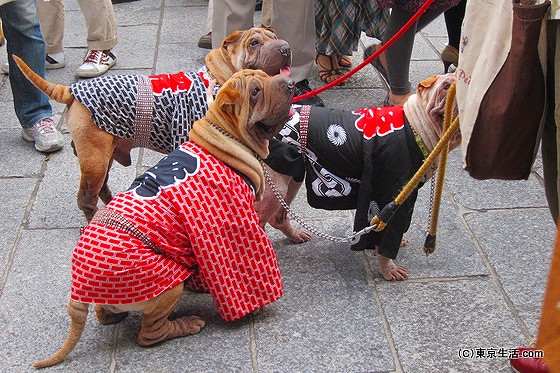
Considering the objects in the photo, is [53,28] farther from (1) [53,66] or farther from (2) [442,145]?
(2) [442,145]

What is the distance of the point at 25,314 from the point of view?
10.2ft

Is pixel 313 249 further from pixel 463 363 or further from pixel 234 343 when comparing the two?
pixel 463 363

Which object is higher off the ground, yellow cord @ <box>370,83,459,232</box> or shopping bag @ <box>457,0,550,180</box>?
shopping bag @ <box>457,0,550,180</box>

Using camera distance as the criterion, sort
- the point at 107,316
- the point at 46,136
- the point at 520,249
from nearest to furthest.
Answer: the point at 107,316 → the point at 520,249 → the point at 46,136

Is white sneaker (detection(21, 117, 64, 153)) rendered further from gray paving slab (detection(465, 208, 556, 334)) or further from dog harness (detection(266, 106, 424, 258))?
gray paving slab (detection(465, 208, 556, 334))

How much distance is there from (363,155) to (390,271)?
2.03 feet

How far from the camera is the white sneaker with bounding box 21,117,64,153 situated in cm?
453

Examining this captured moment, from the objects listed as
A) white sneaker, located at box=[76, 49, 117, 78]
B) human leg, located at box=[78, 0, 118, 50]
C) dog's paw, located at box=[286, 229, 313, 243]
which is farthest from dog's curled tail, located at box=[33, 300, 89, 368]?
human leg, located at box=[78, 0, 118, 50]

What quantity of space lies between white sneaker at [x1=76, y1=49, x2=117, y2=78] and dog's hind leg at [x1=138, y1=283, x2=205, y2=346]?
3.19 m

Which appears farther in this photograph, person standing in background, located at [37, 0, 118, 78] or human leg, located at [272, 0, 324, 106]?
person standing in background, located at [37, 0, 118, 78]

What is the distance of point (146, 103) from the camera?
3336 millimetres

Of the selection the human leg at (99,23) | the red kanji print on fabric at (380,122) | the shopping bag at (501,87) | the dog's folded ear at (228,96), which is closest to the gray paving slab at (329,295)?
the red kanji print on fabric at (380,122)

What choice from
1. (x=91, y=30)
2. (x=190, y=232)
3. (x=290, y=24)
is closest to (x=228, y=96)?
(x=190, y=232)

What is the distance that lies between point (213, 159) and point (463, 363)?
1341mm
